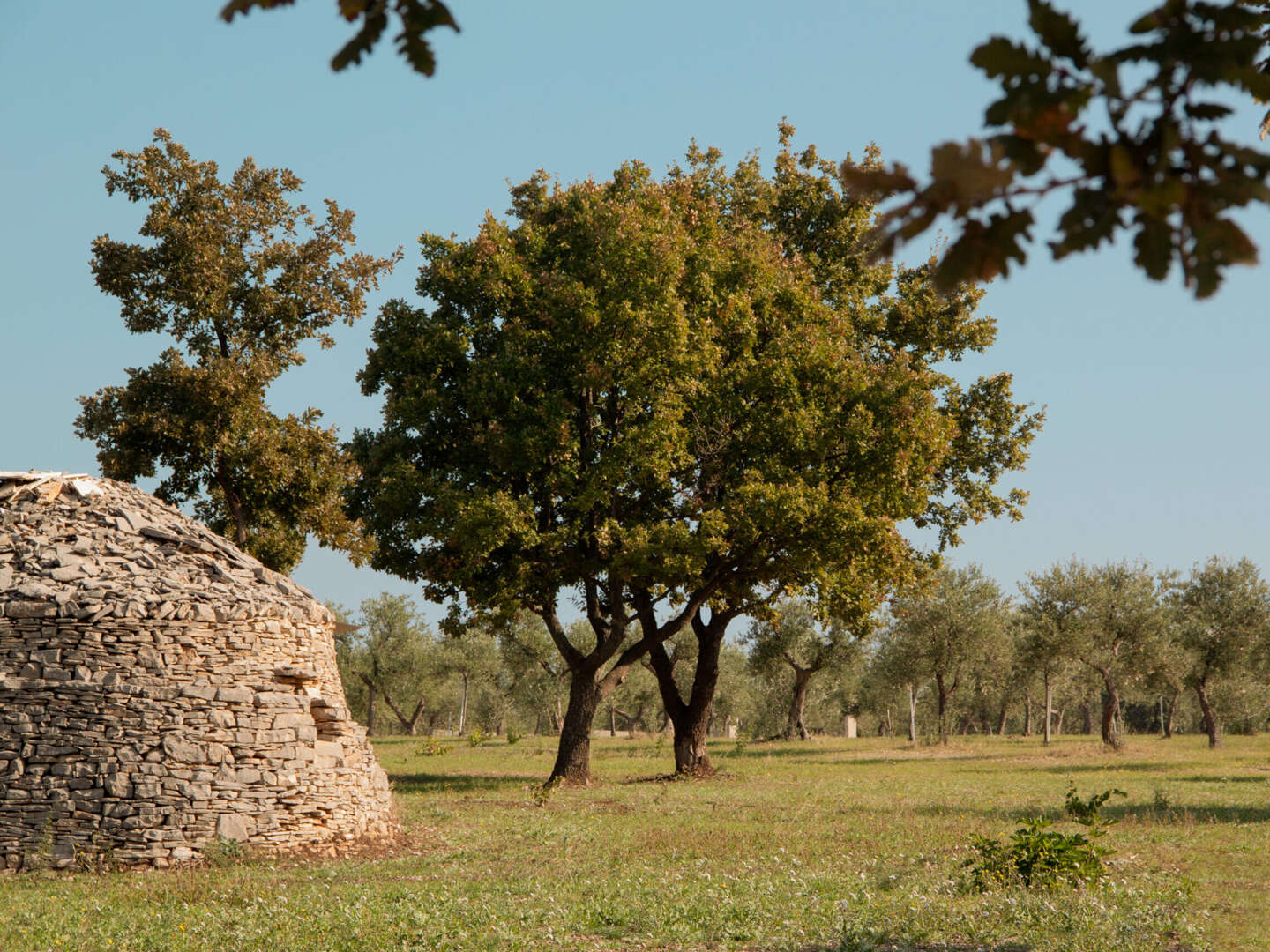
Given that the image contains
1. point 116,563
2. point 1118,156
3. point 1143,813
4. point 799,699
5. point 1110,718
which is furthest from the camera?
point 799,699

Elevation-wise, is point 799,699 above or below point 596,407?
below

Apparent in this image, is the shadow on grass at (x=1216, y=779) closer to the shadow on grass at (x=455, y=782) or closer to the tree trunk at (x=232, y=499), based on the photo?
the shadow on grass at (x=455, y=782)

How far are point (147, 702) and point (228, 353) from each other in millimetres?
11837

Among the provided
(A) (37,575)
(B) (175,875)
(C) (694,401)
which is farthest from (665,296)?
(B) (175,875)

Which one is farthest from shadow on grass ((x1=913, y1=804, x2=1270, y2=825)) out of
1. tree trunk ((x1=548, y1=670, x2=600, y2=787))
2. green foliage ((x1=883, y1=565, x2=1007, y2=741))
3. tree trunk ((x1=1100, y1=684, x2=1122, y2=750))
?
green foliage ((x1=883, y1=565, x2=1007, y2=741))

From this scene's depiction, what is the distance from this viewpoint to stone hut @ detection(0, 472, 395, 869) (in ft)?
44.0

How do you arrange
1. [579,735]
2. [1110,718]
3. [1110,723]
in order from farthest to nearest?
[1110,718]
[1110,723]
[579,735]

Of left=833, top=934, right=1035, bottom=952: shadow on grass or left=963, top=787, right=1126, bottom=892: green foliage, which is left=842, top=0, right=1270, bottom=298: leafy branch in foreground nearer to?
left=833, top=934, right=1035, bottom=952: shadow on grass

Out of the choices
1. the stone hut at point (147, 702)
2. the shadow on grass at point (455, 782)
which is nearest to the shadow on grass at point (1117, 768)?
the shadow on grass at point (455, 782)

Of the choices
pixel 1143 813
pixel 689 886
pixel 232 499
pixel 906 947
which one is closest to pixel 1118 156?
pixel 906 947

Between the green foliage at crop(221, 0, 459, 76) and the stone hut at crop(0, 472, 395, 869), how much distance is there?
12.9 meters

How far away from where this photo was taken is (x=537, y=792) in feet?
72.4

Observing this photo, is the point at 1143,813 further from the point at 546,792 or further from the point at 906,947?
the point at 906,947

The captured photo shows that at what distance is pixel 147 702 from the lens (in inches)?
542
